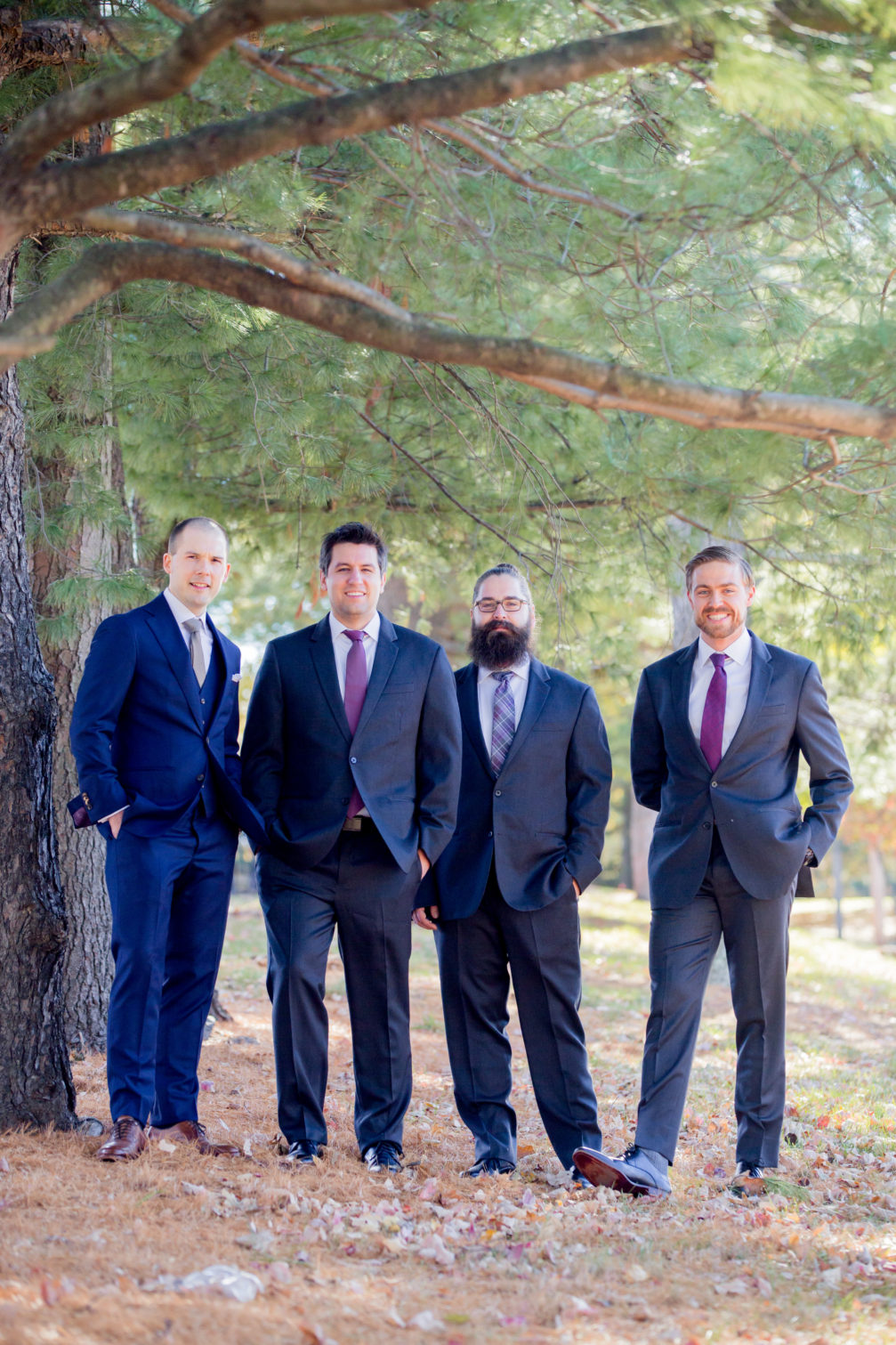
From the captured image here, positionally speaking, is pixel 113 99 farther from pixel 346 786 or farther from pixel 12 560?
pixel 346 786

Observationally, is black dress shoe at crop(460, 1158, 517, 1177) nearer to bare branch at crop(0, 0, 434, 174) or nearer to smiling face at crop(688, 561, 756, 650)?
smiling face at crop(688, 561, 756, 650)

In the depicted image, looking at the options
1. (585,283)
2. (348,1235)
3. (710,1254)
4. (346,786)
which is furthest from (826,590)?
(348,1235)

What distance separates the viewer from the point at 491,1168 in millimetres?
4473

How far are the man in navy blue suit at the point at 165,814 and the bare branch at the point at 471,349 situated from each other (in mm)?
1293

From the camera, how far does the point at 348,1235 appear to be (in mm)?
3559

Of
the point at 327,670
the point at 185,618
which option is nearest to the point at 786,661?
the point at 327,670

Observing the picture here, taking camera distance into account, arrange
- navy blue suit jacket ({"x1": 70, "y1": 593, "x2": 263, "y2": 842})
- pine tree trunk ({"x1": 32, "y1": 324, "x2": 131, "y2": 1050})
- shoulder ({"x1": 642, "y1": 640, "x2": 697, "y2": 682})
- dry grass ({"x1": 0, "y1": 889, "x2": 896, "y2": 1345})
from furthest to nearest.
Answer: pine tree trunk ({"x1": 32, "y1": 324, "x2": 131, "y2": 1050}) < shoulder ({"x1": 642, "y1": 640, "x2": 697, "y2": 682}) < navy blue suit jacket ({"x1": 70, "y1": 593, "x2": 263, "y2": 842}) < dry grass ({"x1": 0, "y1": 889, "x2": 896, "y2": 1345})

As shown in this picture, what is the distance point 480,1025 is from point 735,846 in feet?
4.01

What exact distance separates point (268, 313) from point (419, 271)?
132cm

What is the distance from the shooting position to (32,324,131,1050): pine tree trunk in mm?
6141

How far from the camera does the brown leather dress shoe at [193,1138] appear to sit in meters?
4.38

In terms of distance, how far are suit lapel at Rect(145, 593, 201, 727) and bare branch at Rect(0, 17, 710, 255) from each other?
1.67 meters

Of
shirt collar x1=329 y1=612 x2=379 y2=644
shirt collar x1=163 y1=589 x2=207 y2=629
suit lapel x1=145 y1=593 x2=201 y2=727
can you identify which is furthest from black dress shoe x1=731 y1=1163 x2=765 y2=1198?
shirt collar x1=163 y1=589 x2=207 y2=629

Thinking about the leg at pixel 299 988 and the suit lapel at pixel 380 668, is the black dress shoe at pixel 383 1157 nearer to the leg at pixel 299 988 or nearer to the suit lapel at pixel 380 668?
the leg at pixel 299 988
